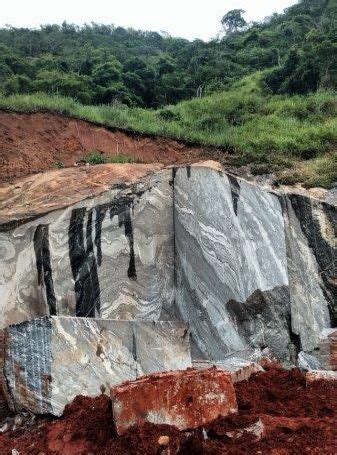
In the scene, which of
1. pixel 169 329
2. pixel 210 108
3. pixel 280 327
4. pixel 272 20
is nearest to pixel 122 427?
pixel 169 329

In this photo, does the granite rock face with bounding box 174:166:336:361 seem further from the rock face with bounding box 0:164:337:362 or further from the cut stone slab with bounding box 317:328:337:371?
the cut stone slab with bounding box 317:328:337:371

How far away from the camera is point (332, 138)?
12.2 m

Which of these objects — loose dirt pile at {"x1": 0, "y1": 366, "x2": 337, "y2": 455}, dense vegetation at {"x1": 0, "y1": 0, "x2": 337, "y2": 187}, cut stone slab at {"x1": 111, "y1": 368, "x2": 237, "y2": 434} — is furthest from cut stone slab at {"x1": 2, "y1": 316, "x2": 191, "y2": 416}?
dense vegetation at {"x1": 0, "y1": 0, "x2": 337, "y2": 187}

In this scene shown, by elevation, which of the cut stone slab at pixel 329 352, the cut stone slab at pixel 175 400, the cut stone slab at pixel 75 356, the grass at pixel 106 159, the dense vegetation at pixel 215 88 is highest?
the dense vegetation at pixel 215 88

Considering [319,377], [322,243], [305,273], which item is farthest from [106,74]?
[319,377]

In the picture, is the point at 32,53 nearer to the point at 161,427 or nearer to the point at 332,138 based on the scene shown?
the point at 332,138

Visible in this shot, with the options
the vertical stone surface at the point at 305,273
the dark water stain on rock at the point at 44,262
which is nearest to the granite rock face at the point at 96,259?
the dark water stain on rock at the point at 44,262

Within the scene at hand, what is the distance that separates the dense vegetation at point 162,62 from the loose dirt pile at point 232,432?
15.1 metres

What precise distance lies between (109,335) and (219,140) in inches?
284

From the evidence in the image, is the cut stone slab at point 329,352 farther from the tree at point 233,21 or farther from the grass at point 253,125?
the tree at point 233,21

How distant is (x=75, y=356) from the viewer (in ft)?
17.2

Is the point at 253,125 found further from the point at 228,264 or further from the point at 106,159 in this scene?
the point at 228,264

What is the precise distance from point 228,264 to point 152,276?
126cm

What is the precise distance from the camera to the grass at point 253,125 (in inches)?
413
